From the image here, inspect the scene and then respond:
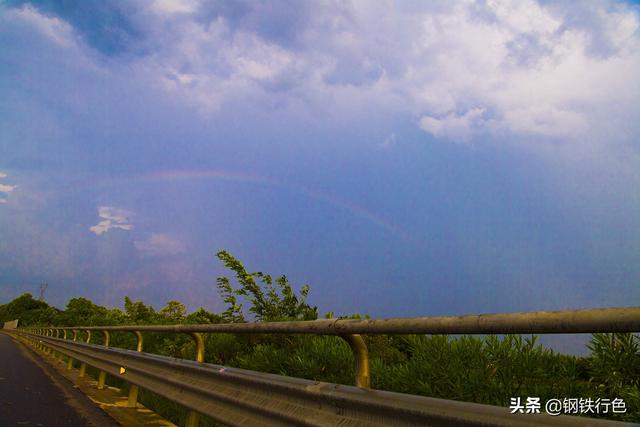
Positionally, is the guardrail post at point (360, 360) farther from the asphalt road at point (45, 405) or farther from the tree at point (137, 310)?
the tree at point (137, 310)

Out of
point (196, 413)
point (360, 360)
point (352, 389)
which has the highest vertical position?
point (360, 360)

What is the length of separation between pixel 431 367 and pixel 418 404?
2113mm

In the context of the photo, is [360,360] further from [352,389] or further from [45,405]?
[45,405]

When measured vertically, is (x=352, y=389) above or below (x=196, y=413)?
above

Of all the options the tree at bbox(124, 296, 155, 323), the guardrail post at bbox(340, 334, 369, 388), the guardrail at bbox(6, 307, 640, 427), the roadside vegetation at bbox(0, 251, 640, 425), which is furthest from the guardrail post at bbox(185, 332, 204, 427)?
the tree at bbox(124, 296, 155, 323)

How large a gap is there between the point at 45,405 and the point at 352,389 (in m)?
6.67

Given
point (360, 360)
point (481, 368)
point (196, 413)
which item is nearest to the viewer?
point (360, 360)

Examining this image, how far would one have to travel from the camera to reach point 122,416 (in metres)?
6.30

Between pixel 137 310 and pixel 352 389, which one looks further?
pixel 137 310

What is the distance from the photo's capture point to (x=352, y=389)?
265cm

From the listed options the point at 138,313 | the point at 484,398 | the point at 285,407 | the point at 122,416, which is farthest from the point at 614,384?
the point at 138,313

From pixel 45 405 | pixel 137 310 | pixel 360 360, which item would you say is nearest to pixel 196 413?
pixel 360 360

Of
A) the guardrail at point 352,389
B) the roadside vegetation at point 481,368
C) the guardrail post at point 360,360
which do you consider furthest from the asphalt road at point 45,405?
the guardrail post at point 360,360

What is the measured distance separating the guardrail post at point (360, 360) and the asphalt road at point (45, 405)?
4.36 metres
